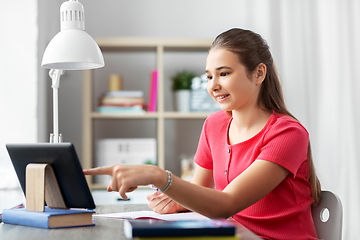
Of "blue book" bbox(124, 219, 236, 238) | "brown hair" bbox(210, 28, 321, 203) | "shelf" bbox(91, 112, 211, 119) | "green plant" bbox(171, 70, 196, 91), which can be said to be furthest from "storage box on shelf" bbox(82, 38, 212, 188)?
"blue book" bbox(124, 219, 236, 238)

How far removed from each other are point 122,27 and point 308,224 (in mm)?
2144

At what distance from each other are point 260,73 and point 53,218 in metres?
0.82

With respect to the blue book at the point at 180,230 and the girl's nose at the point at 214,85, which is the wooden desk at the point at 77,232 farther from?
the girl's nose at the point at 214,85

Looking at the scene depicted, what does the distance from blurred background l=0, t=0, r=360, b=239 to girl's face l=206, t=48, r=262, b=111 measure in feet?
3.90

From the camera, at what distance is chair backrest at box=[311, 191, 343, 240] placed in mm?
1202

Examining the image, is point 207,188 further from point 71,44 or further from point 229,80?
point 71,44

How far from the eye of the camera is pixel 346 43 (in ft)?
8.26

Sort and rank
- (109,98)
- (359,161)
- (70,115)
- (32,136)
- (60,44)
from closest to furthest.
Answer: (60,44) < (32,136) < (359,161) < (109,98) < (70,115)

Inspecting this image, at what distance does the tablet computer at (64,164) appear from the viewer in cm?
93

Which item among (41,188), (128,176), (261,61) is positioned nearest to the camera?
(128,176)

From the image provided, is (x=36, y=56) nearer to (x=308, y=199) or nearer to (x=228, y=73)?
(x=228, y=73)

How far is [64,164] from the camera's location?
941mm

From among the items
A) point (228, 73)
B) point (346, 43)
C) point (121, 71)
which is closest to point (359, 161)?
point (346, 43)

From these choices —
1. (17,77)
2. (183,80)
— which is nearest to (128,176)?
(17,77)
